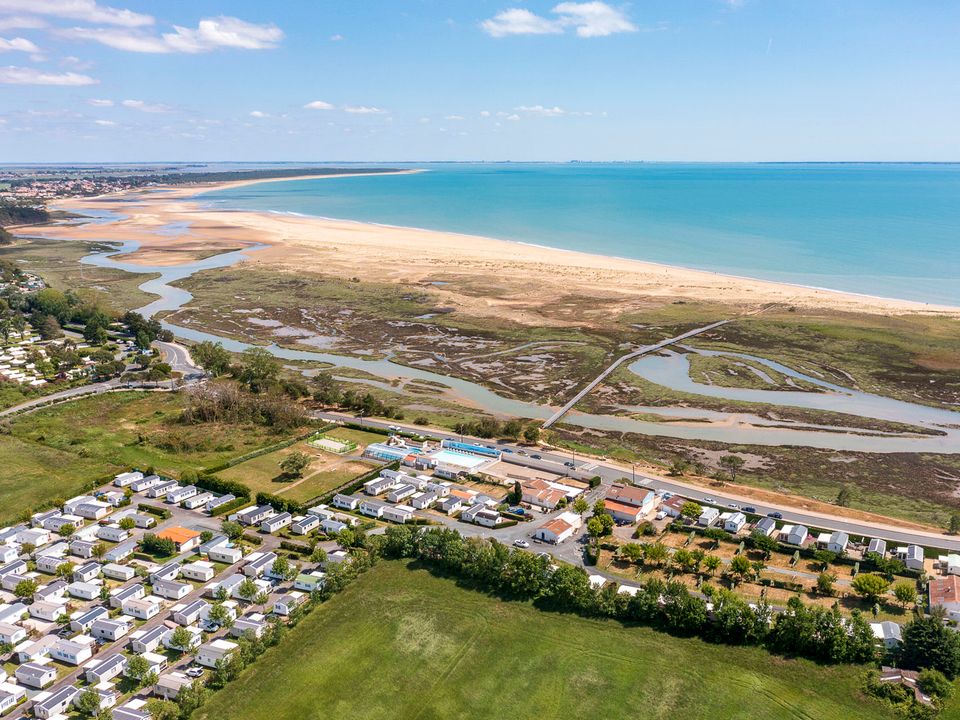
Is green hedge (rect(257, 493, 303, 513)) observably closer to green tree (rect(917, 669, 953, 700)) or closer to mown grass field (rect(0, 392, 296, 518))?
mown grass field (rect(0, 392, 296, 518))

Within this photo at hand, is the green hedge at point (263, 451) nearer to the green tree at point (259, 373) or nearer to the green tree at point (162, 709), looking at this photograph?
the green tree at point (259, 373)

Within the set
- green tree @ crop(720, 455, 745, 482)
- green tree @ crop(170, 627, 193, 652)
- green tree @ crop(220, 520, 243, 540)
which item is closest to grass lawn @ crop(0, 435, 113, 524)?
green tree @ crop(220, 520, 243, 540)

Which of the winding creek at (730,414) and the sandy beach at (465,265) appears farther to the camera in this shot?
the sandy beach at (465,265)

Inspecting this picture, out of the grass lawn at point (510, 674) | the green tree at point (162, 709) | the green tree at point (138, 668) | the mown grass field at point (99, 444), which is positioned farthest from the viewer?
the mown grass field at point (99, 444)

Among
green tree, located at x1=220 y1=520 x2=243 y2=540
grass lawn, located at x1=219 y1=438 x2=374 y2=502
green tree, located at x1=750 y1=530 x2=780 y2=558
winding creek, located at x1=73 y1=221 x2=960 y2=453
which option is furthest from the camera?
winding creek, located at x1=73 y1=221 x2=960 y2=453

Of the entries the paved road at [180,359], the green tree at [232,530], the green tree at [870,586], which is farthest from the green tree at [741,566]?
the paved road at [180,359]
